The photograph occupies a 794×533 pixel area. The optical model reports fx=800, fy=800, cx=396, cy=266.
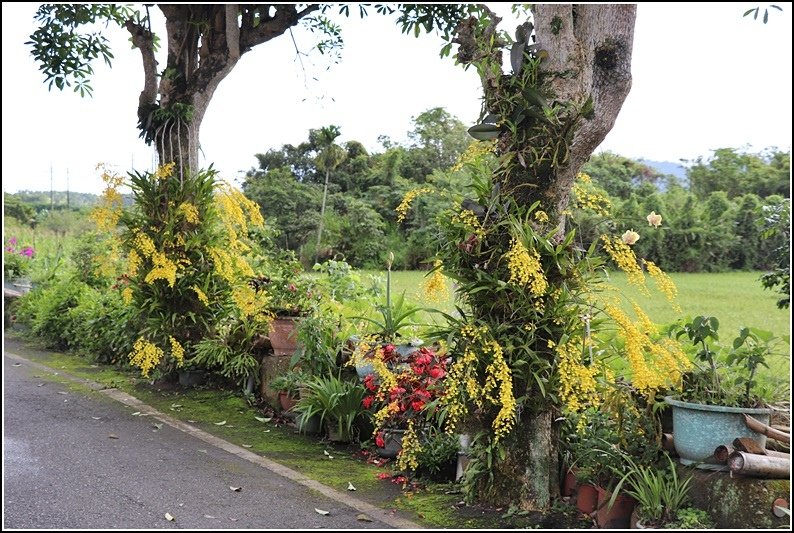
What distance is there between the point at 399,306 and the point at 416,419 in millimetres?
1101

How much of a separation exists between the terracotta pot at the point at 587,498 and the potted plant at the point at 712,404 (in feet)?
1.52

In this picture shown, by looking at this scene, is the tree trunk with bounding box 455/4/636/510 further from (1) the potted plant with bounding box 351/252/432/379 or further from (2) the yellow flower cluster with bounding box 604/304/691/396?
(1) the potted plant with bounding box 351/252/432/379

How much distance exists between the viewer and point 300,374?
6031 millimetres

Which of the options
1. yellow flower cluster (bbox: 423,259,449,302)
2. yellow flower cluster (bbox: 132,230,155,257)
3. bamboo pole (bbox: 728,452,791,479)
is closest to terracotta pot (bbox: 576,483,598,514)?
bamboo pole (bbox: 728,452,791,479)

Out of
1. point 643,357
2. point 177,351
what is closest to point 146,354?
point 177,351

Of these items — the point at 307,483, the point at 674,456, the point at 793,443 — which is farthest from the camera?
the point at 307,483

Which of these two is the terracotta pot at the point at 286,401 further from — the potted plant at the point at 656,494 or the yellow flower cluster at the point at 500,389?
the potted plant at the point at 656,494

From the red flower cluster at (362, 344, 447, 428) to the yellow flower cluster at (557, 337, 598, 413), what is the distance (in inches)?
37.9

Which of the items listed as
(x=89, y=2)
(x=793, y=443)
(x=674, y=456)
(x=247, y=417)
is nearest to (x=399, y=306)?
(x=247, y=417)

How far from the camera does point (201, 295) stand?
692 centimetres

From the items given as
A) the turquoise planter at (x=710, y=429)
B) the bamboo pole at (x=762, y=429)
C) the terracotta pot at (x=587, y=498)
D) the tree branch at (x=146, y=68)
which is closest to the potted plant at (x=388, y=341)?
the terracotta pot at (x=587, y=498)

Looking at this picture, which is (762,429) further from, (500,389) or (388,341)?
(388,341)

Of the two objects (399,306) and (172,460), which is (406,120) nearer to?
→ (399,306)

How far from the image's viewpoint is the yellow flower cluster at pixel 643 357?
374 cm
